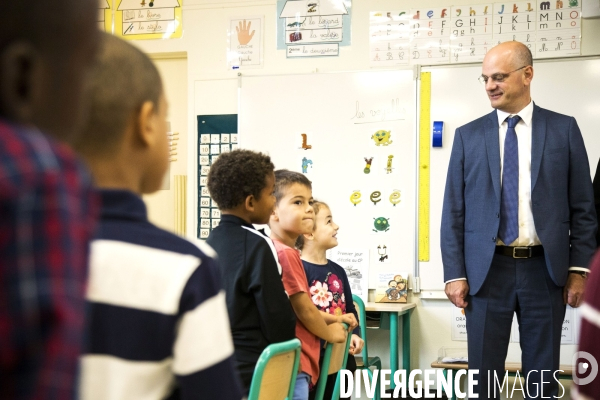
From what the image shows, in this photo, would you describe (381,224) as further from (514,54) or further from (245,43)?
(514,54)

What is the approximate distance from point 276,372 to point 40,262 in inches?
62.8

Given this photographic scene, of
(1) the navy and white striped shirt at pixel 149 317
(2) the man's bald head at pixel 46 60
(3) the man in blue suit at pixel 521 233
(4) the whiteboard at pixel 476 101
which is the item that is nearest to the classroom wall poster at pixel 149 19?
(4) the whiteboard at pixel 476 101

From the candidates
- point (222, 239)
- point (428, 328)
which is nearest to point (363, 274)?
point (428, 328)

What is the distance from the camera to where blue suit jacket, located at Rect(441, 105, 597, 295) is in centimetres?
283

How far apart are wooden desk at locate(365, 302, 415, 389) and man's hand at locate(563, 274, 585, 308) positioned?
1.37 m

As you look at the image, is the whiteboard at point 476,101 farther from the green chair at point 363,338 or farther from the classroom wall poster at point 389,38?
the green chair at point 363,338

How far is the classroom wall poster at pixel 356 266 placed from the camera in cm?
459

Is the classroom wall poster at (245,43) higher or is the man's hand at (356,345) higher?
the classroom wall poster at (245,43)

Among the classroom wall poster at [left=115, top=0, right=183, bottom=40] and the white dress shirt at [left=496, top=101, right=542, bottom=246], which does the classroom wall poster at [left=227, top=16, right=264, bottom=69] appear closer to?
the classroom wall poster at [left=115, top=0, right=183, bottom=40]

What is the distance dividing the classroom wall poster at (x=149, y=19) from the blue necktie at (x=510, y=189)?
2.97 metres

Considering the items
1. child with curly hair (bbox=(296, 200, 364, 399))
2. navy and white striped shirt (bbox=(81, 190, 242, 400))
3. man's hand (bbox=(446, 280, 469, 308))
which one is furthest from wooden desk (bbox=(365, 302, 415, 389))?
navy and white striped shirt (bbox=(81, 190, 242, 400))

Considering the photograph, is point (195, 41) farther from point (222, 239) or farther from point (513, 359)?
point (222, 239)

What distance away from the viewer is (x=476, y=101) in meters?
4.45

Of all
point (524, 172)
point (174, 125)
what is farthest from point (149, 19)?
point (524, 172)
